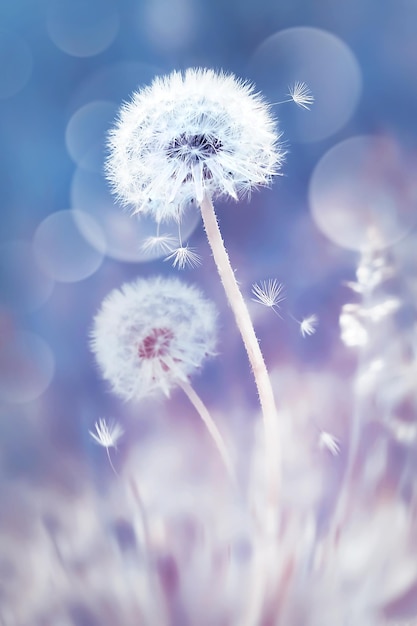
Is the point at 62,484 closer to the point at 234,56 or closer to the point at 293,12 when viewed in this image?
the point at 234,56

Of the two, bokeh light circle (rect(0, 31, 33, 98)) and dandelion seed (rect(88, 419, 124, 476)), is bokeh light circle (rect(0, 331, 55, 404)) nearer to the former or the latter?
dandelion seed (rect(88, 419, 124, 476))

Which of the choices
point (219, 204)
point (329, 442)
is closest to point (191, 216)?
point (219, 204)

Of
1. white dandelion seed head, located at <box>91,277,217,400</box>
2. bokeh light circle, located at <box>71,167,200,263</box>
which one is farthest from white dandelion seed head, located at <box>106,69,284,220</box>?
white dandelion seed head, located at <box>91,277,217,400</box>

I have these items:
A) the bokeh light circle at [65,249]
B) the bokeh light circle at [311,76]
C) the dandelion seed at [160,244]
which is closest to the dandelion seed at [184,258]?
the dandelion seed at [160,244]

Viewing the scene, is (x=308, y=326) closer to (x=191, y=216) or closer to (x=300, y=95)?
(x=191, y=216)

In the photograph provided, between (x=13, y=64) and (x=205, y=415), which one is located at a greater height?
(x=13, y=64)

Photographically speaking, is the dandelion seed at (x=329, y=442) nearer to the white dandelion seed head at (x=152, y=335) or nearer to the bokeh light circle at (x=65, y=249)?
the white dandelion seed head at (x=152, y=335)
